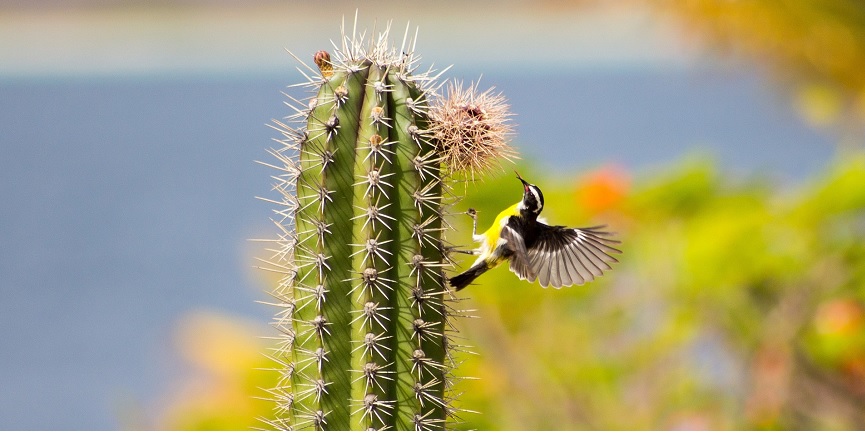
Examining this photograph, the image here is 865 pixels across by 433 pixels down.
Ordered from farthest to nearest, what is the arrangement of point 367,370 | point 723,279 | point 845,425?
1. point 845,425
2. point 723,279
3. point 367,370

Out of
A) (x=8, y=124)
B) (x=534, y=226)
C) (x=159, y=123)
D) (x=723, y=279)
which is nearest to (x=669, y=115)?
(x=159, y=123)

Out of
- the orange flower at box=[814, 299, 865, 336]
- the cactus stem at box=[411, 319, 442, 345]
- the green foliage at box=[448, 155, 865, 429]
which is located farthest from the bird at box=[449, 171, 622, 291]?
the orange flower at box=[814, 299, 865, 336]

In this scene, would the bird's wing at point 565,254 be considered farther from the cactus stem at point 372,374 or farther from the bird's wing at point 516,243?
the cactus stem at point 372,374

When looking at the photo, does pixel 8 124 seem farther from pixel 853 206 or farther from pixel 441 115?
pixel 441 115

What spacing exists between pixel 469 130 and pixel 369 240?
0.55 feet

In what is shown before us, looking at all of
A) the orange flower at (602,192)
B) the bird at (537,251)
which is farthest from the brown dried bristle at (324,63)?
the orange flower at (602,192)

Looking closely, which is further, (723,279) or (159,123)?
(159,123)

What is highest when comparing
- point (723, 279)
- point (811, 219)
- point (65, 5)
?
point (65, 5)

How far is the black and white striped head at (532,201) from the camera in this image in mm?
1182

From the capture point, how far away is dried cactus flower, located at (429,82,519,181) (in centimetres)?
109

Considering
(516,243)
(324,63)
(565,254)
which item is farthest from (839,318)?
(324,63)

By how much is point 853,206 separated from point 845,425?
721 mm

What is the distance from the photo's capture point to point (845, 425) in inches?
123

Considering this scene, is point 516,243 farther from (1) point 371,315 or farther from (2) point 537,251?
(1) point 371,315
